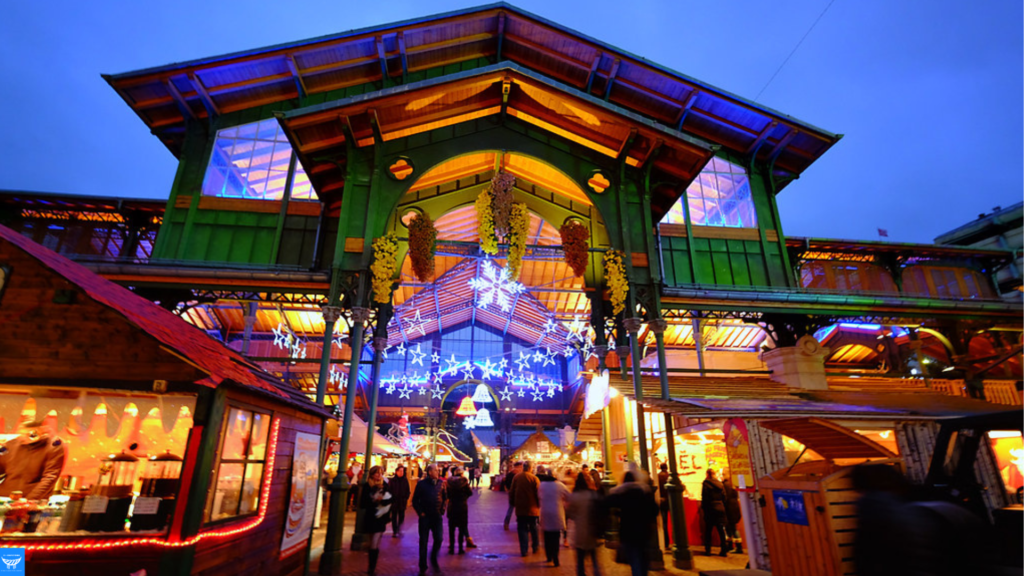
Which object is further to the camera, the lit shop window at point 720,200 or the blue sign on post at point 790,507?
the lit shop window at point 720,200

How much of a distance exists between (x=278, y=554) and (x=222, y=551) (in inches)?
60.8

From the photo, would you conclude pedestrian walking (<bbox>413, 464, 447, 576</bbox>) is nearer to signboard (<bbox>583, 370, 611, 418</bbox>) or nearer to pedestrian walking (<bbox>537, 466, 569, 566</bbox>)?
pedestrian walking (<bbox>537, 466, 569, 566</bbox>)

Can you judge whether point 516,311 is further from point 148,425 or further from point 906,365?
point 148,425

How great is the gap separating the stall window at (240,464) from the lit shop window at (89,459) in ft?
1.56

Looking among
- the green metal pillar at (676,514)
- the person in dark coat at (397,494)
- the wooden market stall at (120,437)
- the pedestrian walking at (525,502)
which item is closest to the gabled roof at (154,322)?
the wooden market stall at (120,437)

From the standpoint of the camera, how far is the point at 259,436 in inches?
237

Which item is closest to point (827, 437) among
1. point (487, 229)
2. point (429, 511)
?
point (429, 511)

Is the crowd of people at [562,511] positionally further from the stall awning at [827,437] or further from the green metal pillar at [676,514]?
the stall awning at [827,437]

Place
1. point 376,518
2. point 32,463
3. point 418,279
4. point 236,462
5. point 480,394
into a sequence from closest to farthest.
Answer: point 236,462
point 32,463
point 376,518
point 418,279
point 480,394

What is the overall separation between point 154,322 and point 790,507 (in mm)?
7936

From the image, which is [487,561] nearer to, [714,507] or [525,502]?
[525,502]

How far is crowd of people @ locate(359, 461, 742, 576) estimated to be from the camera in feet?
17.3

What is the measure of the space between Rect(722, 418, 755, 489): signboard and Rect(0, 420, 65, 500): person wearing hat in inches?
379

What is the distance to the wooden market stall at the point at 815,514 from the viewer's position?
201 inches
